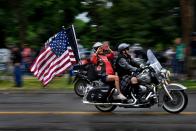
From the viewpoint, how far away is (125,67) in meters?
14.8

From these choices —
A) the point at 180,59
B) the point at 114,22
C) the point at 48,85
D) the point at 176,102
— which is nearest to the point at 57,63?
the point at 48,85

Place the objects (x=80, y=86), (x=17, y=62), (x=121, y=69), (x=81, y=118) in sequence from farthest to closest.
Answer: (x=17, y=62), (x=80, y=86), (x=121, y=69), (x=81, y=118)

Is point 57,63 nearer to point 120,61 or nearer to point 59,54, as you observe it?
point 59,54

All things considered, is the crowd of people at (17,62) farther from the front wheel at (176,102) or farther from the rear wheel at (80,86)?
the front wheel at (176,102)

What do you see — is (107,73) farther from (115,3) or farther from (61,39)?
(115,3)

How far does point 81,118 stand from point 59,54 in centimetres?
773

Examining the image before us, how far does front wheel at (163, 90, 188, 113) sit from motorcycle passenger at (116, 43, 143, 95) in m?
0.81

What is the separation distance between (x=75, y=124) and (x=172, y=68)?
11.8 meters

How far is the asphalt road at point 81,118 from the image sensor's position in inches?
495

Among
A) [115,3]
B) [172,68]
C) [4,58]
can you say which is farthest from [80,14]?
[172,68]

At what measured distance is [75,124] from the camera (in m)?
13.1

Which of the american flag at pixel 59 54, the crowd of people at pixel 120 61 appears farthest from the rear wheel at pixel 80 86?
the american flag at pixel 59 54

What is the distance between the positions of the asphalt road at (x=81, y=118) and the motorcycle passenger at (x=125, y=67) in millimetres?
773

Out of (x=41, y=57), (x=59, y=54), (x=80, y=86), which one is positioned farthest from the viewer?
(x=41, y=57)
